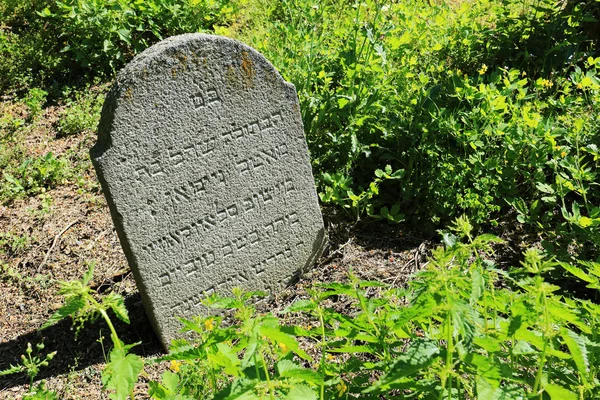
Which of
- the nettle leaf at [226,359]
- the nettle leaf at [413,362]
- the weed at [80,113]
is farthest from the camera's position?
the weed at [80,113]

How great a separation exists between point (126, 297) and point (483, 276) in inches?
90.5

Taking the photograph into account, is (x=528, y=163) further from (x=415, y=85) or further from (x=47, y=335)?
(x=47, y=335)

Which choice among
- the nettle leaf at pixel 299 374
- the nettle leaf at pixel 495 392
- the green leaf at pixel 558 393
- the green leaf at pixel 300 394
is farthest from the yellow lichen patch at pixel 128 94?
the green leaf at pixel 558 393

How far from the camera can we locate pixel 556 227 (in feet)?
11.5

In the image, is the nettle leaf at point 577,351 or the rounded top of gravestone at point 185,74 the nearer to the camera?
the nettle leaf at point 577,351

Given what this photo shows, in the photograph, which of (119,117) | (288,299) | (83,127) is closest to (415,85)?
(288,299)

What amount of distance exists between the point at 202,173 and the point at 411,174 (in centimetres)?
135

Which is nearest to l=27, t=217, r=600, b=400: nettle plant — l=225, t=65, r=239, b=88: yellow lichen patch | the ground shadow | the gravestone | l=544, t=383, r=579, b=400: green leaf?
l=544, t=383, r=579, b=400: green leaf

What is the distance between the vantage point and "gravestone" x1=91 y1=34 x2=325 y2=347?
274 cm

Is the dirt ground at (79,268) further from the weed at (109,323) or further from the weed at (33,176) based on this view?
the weed at (109,323)

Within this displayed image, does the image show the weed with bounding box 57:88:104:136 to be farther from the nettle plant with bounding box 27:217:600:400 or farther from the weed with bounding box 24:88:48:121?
the nettle plant with bounding box 27:217:600:400

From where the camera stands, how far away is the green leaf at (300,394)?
1.56 metres

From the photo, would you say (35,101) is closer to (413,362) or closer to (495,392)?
(413,362)

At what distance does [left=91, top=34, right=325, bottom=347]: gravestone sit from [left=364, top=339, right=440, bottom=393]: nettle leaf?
163 centimetres
